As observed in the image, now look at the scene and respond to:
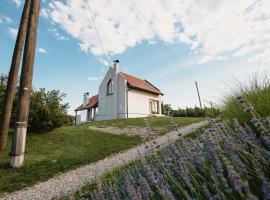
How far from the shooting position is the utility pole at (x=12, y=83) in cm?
760

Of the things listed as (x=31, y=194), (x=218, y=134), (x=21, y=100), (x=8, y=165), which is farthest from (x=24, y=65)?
(x=218, y=134)

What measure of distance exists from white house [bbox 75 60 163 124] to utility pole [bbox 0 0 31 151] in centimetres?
1608

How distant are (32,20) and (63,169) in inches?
180

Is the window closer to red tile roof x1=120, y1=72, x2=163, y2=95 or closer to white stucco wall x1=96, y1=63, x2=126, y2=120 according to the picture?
red tile roof x1=120, y1=72, x2=163, y2=95

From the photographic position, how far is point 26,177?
5.81 metres

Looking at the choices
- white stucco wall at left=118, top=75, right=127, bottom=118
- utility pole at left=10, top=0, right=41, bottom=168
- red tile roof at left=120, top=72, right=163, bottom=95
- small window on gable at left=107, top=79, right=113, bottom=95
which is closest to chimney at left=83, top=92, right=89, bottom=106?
small window on gable at left=107, top=79, right=113, bottom=95

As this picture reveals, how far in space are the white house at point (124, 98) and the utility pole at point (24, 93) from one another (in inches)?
680

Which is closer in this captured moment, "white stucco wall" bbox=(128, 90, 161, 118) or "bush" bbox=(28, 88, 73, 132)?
"bush" bbox=(28, 88, 73, 132)

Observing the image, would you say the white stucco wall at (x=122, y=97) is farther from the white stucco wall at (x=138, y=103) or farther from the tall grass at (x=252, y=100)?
the tall grass at (x=252, y=100)

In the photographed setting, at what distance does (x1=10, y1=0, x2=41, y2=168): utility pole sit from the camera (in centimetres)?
633

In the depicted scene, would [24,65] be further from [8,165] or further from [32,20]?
[8,165]

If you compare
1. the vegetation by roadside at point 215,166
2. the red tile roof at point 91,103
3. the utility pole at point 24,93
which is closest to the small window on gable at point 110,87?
the red tile roof at point 91,103

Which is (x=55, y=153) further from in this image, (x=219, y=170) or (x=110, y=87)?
(x=110, y=87)

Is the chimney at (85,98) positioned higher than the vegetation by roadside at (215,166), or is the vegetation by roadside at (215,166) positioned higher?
the chimney at (85,98)
